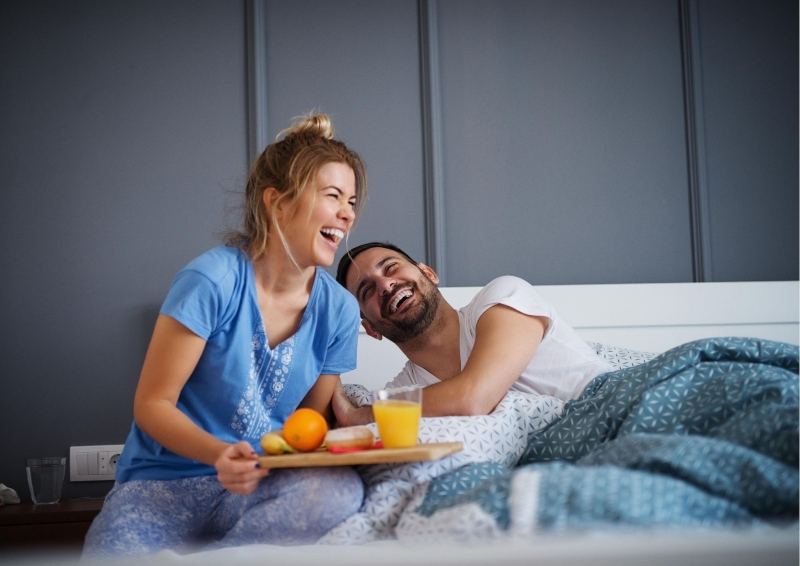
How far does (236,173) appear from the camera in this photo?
110 inches

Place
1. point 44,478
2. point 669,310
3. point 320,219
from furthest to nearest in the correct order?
1. point 669,310
2. point 44,478
3. point 320,219

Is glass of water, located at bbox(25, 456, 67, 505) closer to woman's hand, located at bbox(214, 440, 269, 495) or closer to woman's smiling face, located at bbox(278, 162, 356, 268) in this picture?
woman's smiling face, located at bbox(278, 162, 356, 268)

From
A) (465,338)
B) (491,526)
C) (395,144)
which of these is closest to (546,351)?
(465,338)

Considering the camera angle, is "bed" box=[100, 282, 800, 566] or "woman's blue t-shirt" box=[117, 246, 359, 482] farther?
"woman's blue t-shirt" box=[117, 246, 359, 482]

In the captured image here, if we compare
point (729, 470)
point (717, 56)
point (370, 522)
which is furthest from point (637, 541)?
point (717, 56)

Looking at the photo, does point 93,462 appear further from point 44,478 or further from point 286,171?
point 286,171

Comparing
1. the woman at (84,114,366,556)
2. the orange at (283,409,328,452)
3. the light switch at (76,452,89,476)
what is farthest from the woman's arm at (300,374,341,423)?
the light switch at (76,452,89,476)

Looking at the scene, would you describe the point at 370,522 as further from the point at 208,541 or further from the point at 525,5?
the point at 525,5

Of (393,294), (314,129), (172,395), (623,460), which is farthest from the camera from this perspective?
(393,294)

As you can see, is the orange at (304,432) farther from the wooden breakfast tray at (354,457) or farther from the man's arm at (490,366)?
the man's arm at (490,366)

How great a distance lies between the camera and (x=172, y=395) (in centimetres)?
143

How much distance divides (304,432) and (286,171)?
2.20 ft

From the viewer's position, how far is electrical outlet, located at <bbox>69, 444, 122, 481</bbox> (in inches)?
101

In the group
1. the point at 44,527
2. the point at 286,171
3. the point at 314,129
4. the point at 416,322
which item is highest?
the point at 314,129
